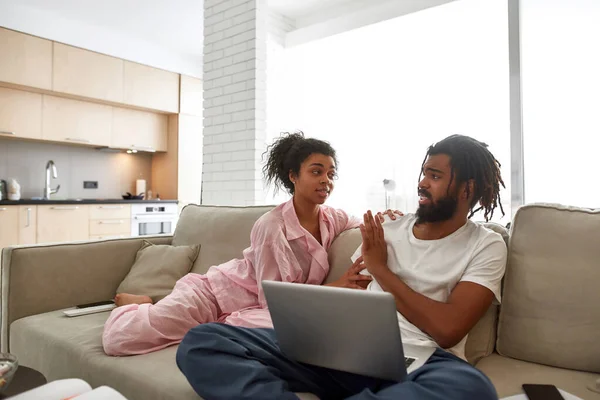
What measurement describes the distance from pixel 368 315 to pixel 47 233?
4.46 metres

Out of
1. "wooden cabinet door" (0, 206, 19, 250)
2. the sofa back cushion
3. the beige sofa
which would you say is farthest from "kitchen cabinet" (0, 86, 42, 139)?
the sofa back cushion

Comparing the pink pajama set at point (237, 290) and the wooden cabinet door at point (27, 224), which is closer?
the pink pajama set at point (237, 290)

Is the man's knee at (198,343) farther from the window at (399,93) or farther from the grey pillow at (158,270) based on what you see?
the window at (399,93)

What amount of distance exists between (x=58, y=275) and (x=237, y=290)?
992 millimetres

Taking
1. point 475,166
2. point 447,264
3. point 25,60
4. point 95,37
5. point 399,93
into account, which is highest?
point 95,37

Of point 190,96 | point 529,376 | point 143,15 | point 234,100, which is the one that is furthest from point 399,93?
point 529,376

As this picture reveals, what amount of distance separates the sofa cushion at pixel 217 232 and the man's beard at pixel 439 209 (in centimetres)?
94

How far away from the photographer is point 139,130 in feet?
18.6

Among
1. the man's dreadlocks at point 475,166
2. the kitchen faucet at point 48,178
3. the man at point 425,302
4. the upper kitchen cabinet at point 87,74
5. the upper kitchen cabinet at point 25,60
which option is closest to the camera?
the man at point 425,302

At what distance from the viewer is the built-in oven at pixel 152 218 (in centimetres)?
534

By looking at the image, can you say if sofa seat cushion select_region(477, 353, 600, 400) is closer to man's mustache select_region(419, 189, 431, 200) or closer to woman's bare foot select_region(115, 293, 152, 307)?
man's mustache select_region(419, 189, 431, 200)

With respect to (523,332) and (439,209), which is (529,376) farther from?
(439,209)

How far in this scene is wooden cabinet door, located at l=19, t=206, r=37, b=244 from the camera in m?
4.38

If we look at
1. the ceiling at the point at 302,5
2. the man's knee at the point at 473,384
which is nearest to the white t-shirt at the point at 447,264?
the man's knee at the point at 473,384
